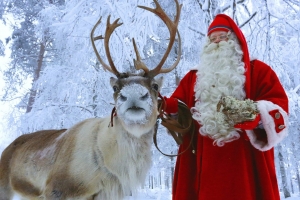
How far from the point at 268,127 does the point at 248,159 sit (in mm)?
312

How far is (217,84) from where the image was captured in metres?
2.49

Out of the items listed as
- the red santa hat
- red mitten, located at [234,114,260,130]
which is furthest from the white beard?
red mitten, located at [234,114,260,130]

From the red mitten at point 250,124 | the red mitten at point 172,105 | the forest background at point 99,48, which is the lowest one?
the red mitten at point 250,124

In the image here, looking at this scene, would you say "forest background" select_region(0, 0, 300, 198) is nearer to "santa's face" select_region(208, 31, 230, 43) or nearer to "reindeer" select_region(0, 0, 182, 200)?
"santa's face" select_region(208, 31, 230, 43)

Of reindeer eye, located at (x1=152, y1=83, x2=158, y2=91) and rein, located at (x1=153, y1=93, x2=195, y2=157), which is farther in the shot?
reindeer eye, located at (x1=152, y1=83, x2=158, y2=91)

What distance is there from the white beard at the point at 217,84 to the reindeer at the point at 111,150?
0.33m

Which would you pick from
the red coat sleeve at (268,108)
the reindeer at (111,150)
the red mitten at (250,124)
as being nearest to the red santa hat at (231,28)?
the red coat sleeve at (268,108)

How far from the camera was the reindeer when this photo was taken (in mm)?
2428

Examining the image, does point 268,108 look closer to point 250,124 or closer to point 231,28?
point 250,124

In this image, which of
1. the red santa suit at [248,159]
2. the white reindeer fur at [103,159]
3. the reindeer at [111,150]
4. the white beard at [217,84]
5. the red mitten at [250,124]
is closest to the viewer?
the red mitten at [250,124]

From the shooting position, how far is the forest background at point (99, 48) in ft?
16.7

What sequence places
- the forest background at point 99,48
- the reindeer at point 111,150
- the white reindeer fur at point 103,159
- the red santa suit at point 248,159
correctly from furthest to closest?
the forest background at point 99,48 → the white reindeer fur at point 103,159 → the reindeer at point 111,150 → the red santa suit at point 248,159

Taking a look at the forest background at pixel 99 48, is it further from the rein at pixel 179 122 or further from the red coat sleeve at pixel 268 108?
the red coat sleeve at pixel 268 108

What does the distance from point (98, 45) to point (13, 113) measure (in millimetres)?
5254
